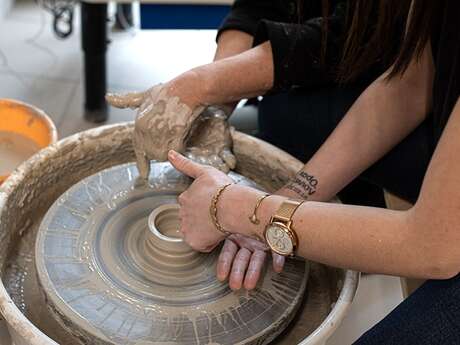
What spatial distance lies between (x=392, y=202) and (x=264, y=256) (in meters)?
0.48

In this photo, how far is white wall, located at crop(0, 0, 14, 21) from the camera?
3.35m

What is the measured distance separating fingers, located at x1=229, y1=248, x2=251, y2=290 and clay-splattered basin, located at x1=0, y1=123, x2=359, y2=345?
0.59 ft

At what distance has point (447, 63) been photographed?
4.03ft

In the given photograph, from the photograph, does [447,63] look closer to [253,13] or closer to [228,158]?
[228,158]

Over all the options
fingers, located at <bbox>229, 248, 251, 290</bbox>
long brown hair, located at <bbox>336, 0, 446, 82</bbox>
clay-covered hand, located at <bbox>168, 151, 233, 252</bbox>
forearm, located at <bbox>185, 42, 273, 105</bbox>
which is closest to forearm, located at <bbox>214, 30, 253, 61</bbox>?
forearm, located at <bbox>185, 42, 273, 105</bbox>

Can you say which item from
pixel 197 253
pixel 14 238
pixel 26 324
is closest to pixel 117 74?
pixel 14 238

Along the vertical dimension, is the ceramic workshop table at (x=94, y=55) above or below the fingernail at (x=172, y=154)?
below

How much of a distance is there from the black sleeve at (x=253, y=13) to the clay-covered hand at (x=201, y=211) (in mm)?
575

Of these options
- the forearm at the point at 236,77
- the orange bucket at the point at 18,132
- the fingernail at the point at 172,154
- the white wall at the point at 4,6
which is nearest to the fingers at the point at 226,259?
the fingernail at the point at 172,154

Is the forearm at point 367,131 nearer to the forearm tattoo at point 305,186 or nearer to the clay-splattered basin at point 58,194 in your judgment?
the forearm tattoo at point 305,186

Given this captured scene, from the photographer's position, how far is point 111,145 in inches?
64.6

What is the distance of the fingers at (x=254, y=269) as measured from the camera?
1.25m

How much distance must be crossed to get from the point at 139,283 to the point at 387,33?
0.76 m

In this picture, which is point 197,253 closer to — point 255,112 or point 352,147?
point 352,147
